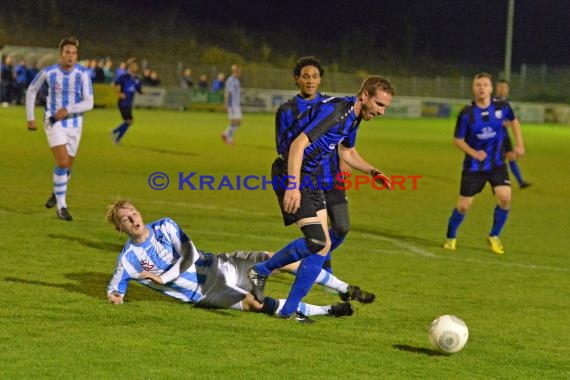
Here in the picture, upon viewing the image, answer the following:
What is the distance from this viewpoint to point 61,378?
210 inches

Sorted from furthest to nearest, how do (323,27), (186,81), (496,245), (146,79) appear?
(323,27)
(186,81)
(146,79)
(496,245)

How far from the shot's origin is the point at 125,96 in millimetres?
24156

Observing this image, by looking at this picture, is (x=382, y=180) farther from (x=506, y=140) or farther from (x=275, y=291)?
(x=506, y=140)

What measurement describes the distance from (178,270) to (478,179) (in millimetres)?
5017

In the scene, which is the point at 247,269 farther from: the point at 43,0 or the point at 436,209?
the point at 43,0

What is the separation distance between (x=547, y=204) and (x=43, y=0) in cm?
5245

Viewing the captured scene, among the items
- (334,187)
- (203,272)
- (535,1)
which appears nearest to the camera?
(203,272)

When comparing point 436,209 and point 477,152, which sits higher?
point 477,152

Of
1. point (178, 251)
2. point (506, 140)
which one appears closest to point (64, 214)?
point (178, 251)

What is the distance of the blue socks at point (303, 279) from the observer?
698cm

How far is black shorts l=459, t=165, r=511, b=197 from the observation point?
36.8ft

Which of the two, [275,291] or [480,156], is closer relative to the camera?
[275,291]

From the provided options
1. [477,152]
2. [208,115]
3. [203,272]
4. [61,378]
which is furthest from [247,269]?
[208,115]

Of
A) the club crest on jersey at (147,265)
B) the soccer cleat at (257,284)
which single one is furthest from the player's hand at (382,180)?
the club crest on jersey at (147,265)
